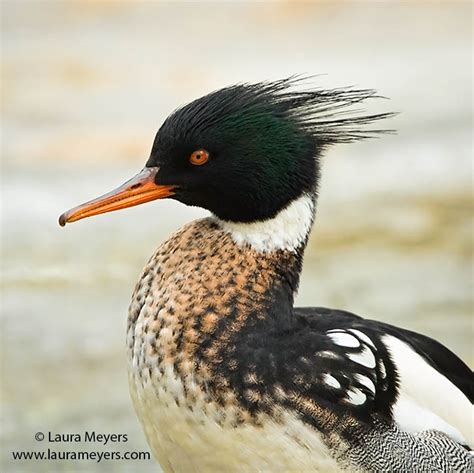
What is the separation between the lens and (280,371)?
2.88 metres

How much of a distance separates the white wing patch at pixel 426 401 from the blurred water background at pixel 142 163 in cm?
135

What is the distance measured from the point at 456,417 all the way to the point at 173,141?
1.03 m

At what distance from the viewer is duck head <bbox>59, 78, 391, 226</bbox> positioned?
3.01 metres

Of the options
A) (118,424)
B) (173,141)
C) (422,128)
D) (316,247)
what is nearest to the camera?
(173,141)

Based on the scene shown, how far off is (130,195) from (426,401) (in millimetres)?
936

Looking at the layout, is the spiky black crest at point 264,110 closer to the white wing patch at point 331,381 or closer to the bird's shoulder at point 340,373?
the bird's shoulder at point 340,373

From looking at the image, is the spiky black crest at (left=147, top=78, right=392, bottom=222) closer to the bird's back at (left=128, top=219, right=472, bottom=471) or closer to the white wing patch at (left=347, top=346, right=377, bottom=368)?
the bird's back at (left=128, top=219, right=472, bottom=471)

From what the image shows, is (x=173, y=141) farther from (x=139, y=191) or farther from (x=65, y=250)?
(x=65, y=250)

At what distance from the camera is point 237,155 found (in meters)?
3.03

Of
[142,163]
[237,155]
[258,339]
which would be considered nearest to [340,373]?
[258,339]

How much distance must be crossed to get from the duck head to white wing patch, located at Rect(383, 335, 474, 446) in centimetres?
51

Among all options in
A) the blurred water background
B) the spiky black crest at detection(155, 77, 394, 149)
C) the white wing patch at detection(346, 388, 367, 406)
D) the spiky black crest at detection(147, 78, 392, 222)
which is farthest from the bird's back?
the blurred water background

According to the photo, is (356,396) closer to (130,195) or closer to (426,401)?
(426,401)

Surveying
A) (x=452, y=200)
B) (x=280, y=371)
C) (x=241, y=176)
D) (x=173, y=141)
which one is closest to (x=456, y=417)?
(x=280, y=371)
